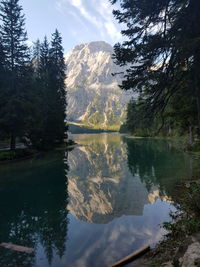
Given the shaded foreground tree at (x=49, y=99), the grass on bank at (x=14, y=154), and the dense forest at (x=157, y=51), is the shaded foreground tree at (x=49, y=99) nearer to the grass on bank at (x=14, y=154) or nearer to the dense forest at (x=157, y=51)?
the grass on bank at (x=14, y=154)

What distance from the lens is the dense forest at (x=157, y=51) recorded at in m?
7.80

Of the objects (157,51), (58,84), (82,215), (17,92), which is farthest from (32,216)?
(58,84)

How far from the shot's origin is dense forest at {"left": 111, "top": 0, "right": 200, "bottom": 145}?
7.80m

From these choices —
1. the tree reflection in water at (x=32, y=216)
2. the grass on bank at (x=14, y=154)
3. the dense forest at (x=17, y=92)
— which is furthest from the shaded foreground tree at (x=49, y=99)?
the tree reflection in water at (x=32, y=216)

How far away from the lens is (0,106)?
26281 mm

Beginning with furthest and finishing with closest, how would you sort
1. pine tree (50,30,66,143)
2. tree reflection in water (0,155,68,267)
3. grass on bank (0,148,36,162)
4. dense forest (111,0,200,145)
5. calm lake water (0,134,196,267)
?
pine tree (50,30,66,143) < grass on bank (0,148,36,162) < dense forest (111,0,200,145) < tree reflection in water (0,155,68,267) < calm lake water (0,134,196,267)

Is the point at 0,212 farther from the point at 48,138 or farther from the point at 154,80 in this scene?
the point at 48,138

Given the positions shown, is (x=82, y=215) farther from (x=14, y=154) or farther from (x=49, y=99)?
(x=49, y=99)

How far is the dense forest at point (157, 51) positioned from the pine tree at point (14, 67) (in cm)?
2078

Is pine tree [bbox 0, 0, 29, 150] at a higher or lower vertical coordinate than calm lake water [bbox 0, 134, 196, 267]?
higher

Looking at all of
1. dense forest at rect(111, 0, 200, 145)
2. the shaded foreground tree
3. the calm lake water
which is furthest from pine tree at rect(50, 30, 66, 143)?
dense forest at rect(111, 0, 200, 145)

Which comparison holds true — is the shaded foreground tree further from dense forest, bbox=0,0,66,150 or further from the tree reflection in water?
the tree reflection in water

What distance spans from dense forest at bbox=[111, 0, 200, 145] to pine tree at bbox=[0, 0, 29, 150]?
20777 millimetres

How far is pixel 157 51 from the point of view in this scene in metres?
8.55
